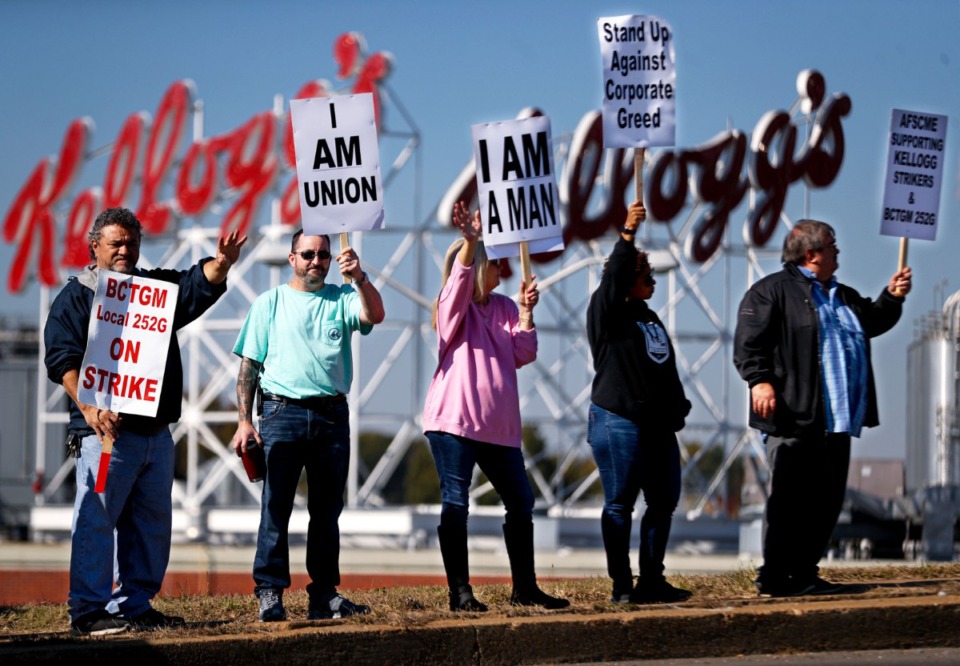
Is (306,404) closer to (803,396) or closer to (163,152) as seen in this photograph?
(803,396)

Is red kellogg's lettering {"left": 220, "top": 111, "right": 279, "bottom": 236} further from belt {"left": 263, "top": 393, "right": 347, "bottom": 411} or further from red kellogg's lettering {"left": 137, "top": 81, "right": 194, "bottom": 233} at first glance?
belt {"left": 263, "top": 393, "right": 347, "bottom": 411}

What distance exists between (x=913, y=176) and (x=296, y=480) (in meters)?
4.00

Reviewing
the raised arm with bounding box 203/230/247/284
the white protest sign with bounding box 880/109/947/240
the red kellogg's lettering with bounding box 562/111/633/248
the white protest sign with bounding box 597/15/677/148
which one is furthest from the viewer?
the red kellogg's lettering with bounding box 562/111/633/248

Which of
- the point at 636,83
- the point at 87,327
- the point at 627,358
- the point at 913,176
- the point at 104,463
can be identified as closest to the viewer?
the point at 104,463

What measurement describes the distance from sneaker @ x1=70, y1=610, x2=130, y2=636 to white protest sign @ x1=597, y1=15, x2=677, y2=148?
11.8 ft

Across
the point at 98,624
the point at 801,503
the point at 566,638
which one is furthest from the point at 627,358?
the point at 98,624

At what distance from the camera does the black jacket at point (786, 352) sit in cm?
787

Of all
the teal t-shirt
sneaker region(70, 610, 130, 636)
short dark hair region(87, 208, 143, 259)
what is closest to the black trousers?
the teal t-shirt

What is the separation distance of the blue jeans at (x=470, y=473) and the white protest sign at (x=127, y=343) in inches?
51.2

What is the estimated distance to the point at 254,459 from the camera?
7500 millimetres

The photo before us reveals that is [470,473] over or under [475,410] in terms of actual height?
under

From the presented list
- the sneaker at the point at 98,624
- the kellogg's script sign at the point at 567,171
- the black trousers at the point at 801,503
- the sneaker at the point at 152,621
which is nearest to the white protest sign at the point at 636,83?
the black trousers at the point at 801,503

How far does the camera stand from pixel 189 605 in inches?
332

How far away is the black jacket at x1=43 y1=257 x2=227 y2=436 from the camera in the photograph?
23.8 feet
